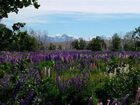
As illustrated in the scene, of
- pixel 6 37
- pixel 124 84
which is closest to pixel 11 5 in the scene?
pixel 6 37

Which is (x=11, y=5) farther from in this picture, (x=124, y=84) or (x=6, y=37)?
(x=124, y=84)

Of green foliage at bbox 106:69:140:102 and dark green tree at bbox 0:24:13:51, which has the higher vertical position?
dark green tree at bbox 0:24:13:51

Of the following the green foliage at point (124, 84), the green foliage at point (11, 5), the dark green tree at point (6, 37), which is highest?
the green foliage at point (11, 5)

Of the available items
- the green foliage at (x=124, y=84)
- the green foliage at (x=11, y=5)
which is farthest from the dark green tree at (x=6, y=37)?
the green foliage at (x=124, y=84)

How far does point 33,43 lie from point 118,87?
4535cm

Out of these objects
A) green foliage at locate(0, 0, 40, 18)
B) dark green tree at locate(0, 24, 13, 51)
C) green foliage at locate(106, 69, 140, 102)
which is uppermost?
green foliage at locate(0, 0, 40, 18)

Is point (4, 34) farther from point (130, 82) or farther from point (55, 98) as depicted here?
point (130, 82)

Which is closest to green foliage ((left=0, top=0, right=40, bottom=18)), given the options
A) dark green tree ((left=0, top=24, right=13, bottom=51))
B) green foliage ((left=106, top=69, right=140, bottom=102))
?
dark green tree ((left=0, top=24, right=13, bottom=51))

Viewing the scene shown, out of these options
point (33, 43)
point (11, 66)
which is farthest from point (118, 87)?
point (33, 43)

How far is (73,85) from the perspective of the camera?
10.3 meters

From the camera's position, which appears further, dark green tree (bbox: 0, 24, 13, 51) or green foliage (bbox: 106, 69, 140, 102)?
green foliage (bbox: 106, 69, 140, 102)

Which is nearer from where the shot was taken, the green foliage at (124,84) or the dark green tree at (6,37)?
the dark green tree at (6,37)

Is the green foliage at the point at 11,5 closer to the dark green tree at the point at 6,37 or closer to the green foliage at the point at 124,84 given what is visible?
the dark green tree at the point at 6,37

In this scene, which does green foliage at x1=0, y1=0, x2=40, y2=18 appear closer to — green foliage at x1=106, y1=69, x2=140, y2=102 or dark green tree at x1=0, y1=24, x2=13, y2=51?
dark green tree at x1=0, y1=24, x2=13, y2=51
